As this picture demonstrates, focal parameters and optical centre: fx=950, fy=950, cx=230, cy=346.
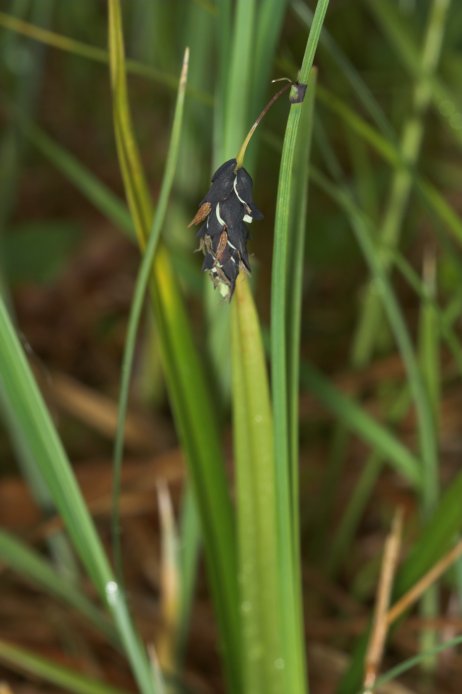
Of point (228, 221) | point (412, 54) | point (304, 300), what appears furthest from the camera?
point (304, 300)

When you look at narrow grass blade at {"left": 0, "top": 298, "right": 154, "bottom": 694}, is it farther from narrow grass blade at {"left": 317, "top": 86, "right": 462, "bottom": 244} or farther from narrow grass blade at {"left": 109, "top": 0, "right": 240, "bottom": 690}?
narrow grass blade at {"left": 317, "top": 86, "right": 462, "bottom": 244}

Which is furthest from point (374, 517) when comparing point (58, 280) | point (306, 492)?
point (58, 280)

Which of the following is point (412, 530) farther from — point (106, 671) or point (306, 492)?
point (106, 671)

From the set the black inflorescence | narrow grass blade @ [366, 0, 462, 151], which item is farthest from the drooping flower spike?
narrow grass blade @ [366, 0, 462, 151]

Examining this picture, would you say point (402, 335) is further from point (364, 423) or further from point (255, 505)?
point (255, 505)

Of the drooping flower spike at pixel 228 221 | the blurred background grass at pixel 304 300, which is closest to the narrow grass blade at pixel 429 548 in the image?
the blurred background grass at pixel 304 300

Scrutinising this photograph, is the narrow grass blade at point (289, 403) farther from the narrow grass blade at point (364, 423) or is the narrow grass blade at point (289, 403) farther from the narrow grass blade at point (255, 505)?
the narrow grass blade at point (364, 423)

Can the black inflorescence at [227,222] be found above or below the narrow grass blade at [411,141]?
below

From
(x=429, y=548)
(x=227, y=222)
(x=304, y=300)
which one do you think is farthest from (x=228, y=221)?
(x=304, y=300)
